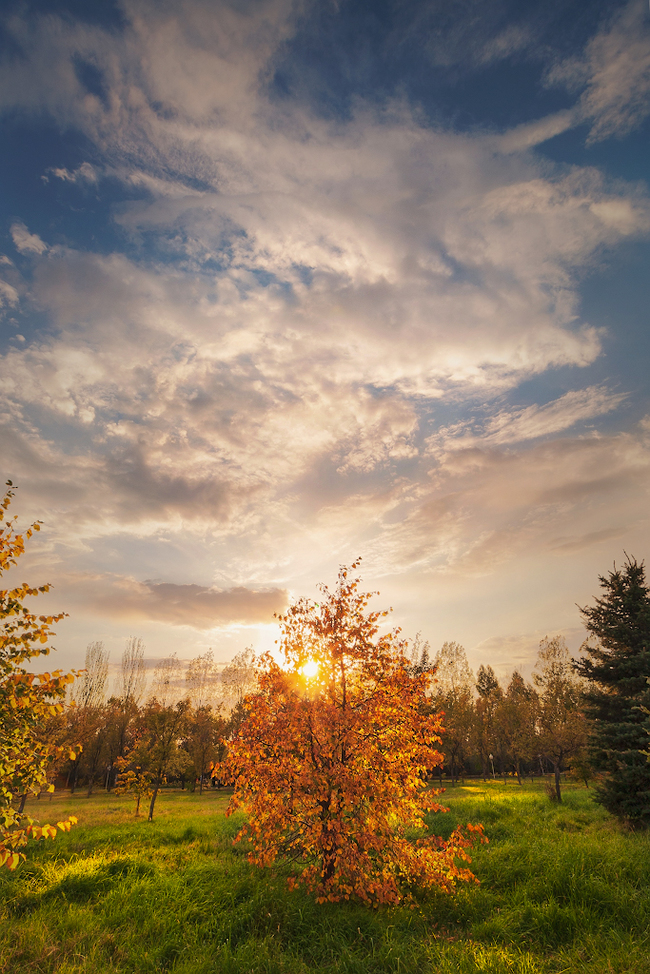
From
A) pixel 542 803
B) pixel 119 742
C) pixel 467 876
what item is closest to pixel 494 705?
pixel 542 803

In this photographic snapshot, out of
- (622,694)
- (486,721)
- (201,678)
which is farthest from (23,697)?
(201,678)

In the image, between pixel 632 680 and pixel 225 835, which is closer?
pixel 225 835

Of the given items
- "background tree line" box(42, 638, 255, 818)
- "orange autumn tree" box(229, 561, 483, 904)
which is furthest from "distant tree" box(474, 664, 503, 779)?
"orange autumn tree" box(229, 561, 483, 904)

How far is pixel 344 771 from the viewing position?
9586 millimetres

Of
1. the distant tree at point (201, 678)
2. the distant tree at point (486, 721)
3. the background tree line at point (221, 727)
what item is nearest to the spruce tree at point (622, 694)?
the background tree line at point (221, 727)

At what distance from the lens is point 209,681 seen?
96.1 metres

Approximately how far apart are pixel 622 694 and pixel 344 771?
644 inches

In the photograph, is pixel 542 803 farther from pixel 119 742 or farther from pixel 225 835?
pixel 119 742

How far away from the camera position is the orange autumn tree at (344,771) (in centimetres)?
965

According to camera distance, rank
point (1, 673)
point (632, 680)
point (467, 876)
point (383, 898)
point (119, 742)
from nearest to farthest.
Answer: point (1, 673) < point (383, 898) < point (467, 876) < point (632, 680) < point (119, 742)

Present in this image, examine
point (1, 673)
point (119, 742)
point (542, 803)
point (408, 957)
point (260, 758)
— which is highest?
point (1, 673)

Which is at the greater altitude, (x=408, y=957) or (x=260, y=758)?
(x=260, y=758)

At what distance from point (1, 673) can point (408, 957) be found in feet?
27.4

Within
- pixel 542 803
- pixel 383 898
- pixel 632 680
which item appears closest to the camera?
pixel 383 898
